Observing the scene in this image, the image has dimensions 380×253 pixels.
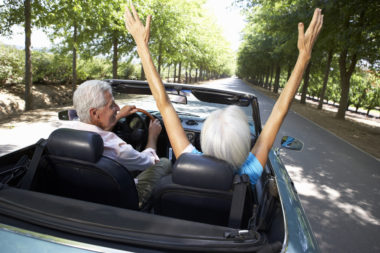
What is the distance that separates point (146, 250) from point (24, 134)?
6944mm

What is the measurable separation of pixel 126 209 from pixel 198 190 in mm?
386

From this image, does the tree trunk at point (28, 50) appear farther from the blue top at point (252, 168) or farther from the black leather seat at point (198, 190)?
the blue top at point (252, 168)

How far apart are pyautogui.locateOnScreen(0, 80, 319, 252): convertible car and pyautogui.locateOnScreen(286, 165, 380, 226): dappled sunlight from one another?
2733 mm

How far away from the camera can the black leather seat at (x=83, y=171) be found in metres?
1.51

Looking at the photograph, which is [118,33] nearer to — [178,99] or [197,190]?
[178,99]

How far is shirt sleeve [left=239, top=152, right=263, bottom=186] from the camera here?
1.59 meters

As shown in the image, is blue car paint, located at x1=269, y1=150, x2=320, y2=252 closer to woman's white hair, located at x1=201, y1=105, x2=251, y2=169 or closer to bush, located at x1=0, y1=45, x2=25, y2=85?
woman's white hair, located at x1=201, y1=105, x2=251, y2=169

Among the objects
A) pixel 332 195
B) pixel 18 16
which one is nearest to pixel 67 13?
pixel 18 16

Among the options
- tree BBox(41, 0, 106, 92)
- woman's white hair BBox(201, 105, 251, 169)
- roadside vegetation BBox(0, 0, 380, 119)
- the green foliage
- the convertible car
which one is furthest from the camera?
the green foliage

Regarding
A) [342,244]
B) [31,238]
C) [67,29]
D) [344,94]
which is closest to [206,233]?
[31,238]

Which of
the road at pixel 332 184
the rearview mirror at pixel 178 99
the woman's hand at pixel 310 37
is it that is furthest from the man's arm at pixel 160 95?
the road at pixel 332 184

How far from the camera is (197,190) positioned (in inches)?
55.1

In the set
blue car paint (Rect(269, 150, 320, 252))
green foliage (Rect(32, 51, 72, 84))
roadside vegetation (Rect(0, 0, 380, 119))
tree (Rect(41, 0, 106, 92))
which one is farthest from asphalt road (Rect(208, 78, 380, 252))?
green foliage (Rect(32, 51, 72, 84))

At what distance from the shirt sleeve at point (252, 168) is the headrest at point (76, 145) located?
2.77 ft
